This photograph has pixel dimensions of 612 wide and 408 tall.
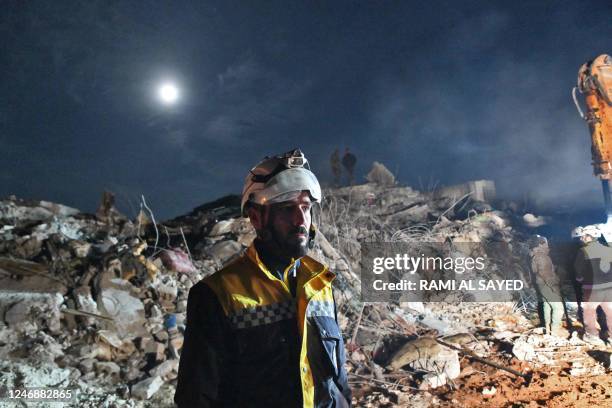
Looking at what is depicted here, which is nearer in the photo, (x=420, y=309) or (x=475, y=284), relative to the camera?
(x=420, y=309)

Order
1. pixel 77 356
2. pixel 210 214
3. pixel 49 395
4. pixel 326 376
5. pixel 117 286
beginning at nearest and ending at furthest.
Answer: pixel 326 376, pixel 49 395, pixel 77 356, pixel 117 286, pixel 210 214

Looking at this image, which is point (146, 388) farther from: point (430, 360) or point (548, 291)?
point (548, 291)

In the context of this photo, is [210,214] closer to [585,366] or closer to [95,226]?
[95,226]

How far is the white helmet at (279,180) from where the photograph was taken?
1622 millimetres

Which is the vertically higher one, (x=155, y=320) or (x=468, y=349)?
(x=155, y=320)

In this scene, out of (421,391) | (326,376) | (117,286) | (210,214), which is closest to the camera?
(326,376)

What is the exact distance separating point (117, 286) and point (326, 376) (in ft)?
16.4

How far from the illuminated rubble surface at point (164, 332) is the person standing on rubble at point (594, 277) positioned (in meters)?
0.68

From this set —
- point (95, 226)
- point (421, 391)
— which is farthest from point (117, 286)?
point (421, 391)

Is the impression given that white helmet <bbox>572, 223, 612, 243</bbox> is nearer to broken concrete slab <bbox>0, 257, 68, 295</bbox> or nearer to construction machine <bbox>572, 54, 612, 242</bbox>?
construction machine <bbox>572, 54, 612, 242</bbox>

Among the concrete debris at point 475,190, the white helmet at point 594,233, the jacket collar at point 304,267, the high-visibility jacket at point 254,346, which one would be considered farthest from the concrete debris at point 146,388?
the concrete debris at point 475,190

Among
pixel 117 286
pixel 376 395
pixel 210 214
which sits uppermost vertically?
pixel 210 214

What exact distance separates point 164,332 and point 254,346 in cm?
419

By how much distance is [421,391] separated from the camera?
179 inches
